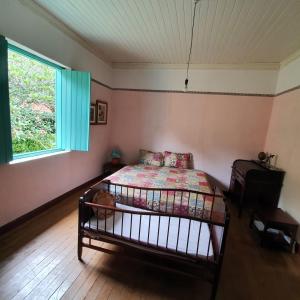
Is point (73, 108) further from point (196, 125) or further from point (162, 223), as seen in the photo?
point (196, 125)

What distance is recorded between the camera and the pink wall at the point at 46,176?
2.07 meters

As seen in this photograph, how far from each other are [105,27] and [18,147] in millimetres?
1928

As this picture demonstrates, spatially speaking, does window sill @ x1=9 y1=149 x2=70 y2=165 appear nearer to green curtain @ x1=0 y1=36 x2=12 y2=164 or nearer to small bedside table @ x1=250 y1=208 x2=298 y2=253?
green curtain @ x1=0 y1=36 x2=12 y2=164

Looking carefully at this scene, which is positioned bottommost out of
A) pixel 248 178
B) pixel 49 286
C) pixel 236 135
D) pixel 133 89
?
pixel 49 286

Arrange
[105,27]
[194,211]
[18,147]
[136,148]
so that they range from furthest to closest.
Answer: [136,148], [105,27], [18,147], [194,211]

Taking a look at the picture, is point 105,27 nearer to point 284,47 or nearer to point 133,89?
point 133,89

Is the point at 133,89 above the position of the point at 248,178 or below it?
above

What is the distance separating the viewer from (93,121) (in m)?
3.48

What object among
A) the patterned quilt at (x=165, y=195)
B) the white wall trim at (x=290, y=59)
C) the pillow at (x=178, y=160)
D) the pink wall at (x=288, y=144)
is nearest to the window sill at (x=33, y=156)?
the patterned quilt at (x=165, y=195)

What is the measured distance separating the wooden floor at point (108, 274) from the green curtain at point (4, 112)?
94 centimetres

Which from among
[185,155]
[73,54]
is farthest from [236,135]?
[73,54]

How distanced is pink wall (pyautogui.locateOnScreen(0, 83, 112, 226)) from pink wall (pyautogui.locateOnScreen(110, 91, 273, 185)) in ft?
1.71

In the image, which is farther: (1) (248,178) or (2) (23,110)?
(1) (248,178)

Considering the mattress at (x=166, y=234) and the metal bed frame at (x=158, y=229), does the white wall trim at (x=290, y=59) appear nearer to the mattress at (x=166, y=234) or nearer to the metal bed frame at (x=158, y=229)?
the metal bed frame at (x=158, y=229)
